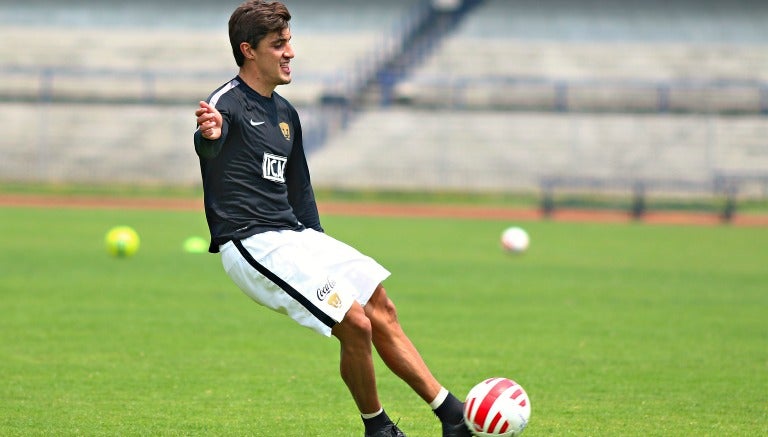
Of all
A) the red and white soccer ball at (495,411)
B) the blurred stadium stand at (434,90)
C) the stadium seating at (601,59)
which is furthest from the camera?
the stadium seating at (601,59)

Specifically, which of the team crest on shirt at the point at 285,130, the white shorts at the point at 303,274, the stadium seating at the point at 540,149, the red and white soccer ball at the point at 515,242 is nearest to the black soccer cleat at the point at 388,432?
the white shorts at the point at 303,274

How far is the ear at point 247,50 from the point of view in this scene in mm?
6070

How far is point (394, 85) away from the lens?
1564 inches

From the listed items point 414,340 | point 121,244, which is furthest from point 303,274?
point 121,244

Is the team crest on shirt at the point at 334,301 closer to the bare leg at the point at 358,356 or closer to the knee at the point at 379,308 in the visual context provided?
the bare leg at the point at 358,356

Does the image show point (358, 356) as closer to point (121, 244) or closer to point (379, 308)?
point (379, 308)

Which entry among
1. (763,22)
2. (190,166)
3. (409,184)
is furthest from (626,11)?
(190,166)

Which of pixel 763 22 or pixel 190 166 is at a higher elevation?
pixel 763 22

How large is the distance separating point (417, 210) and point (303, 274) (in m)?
26.2

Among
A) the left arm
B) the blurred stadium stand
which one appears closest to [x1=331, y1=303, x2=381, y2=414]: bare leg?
the left arm

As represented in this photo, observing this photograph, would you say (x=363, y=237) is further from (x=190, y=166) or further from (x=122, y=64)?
(x=122, y=64)

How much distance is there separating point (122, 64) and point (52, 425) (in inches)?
1415

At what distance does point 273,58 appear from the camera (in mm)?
6082

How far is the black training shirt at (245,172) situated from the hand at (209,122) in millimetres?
123
